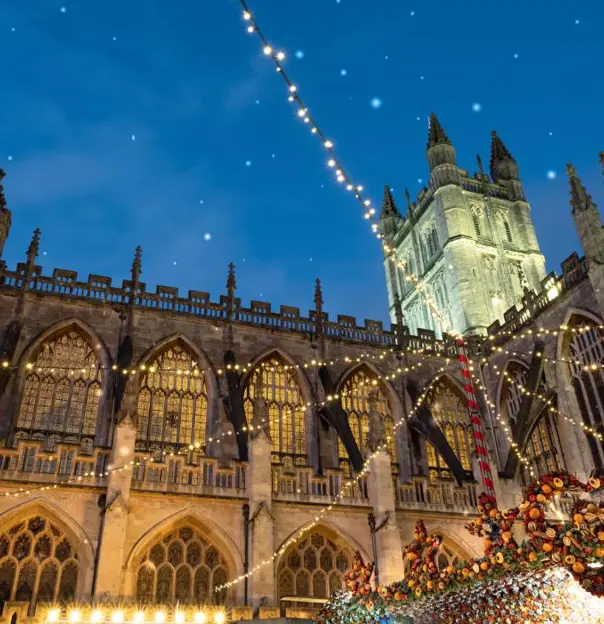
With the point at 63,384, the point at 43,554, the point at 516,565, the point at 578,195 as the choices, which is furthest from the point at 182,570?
the point at 578,195

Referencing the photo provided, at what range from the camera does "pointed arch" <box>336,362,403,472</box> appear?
71.9 ft

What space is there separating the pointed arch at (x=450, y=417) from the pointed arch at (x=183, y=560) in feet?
30.2

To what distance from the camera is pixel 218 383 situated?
2055 centimetres

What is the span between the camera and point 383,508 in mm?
16172

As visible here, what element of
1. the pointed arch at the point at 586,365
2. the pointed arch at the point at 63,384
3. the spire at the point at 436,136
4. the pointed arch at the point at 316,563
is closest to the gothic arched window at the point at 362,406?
the pointed arch at the point at 316,563

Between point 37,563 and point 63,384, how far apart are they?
6.32m

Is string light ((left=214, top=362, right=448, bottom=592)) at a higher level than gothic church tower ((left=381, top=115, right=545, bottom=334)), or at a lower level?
lower

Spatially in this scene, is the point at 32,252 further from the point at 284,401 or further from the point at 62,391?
the point at 284,401

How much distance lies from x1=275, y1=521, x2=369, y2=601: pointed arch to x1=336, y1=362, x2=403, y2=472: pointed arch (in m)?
5.36

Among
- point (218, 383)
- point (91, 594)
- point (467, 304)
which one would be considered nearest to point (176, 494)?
point (91, 594)

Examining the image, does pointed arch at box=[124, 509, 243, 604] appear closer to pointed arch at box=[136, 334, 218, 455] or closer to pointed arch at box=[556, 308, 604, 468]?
pointed arch at box=[136, 334, 218, 455]

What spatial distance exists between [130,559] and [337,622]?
17.2ft

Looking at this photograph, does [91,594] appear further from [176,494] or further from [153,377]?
[153,377]

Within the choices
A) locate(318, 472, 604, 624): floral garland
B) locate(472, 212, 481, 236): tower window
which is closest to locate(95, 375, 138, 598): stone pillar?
locate(318, 472, 604, 624): floral garland
